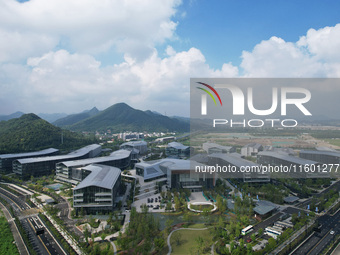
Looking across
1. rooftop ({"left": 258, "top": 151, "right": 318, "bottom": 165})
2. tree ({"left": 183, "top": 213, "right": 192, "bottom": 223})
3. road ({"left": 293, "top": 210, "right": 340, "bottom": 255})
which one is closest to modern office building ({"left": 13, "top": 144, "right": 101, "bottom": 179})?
tree ({"left": 183, "top": 213, "right": 192, "bottom": 223})

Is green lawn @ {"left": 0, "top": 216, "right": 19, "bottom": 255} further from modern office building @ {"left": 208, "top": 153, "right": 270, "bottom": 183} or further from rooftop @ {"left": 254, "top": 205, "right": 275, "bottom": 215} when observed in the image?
modern office building @ {"left": 208, "top": 153, "right": 270, "bottom": 183}

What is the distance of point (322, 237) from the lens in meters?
9.28

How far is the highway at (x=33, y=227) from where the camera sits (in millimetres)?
8266

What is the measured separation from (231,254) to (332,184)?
13.5 m

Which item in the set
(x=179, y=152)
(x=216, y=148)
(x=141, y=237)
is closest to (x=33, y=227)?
(x=141, y=237)

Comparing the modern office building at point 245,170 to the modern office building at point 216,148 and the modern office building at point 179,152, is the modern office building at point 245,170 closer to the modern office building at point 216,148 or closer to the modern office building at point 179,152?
the modern office building at point 216,148

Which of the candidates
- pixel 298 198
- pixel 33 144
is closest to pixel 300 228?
pixel 298 198

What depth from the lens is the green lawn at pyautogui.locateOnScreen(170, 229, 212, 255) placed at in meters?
8.31

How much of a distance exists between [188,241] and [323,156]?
56.3 feet

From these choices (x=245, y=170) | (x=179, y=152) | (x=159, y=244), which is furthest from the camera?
(x=179, y=152)

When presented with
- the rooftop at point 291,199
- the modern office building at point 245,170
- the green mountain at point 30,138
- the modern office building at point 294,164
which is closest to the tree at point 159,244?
the rooftop at point 291,199

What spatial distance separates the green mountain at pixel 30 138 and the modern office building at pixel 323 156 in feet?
90.6

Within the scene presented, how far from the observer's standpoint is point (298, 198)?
13359 millimetres

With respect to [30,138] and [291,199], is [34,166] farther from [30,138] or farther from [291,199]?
[291,199]
